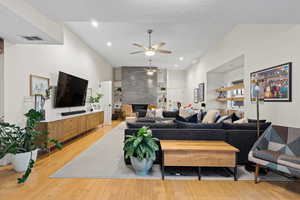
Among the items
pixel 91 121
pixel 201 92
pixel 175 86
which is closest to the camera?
pixel 91 121

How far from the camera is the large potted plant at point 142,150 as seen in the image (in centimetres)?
275

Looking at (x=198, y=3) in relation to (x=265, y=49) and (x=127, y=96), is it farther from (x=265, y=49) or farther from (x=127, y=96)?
(x=127, y=96)

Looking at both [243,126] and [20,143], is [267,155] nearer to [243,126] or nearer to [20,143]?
[243,126]

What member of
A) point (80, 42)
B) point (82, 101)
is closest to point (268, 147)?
point (82, 101)

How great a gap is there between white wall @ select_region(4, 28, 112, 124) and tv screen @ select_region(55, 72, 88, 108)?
182mm

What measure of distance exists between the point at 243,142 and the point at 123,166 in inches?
86.0

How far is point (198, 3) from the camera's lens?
2387mm

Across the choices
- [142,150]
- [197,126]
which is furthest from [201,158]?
[142,150]

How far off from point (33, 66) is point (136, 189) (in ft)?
11.3

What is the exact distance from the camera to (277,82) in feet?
11.6

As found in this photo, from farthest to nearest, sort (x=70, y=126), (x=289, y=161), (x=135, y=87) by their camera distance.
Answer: (x=135, y=87), (x=70, y=126), (x=289, y=161)

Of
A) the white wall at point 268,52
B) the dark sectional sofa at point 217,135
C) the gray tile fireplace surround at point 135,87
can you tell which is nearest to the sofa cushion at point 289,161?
the dark sectional sofa at point 217,135

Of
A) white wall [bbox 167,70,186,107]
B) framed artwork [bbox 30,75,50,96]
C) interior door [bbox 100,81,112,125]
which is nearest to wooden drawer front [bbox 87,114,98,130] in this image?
interior door [bbox 100,81,112,125]

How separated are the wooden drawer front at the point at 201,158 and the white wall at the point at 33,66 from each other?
306 cm
